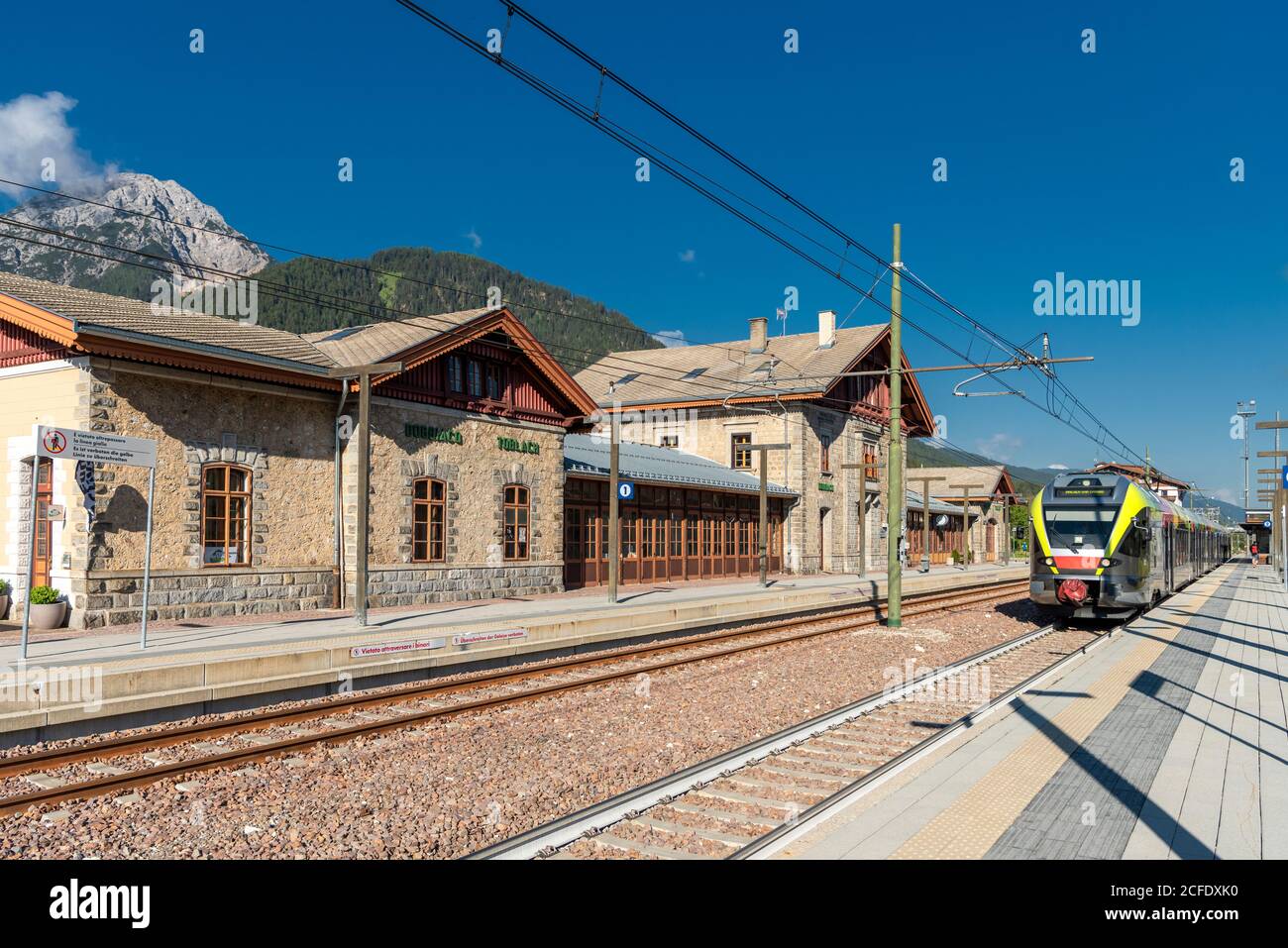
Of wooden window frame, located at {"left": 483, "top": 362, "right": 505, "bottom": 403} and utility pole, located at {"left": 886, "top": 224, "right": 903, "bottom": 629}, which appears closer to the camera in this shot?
utility pole, located at {"left": 886, "top": 224, "right": 903, "bottom": 629}

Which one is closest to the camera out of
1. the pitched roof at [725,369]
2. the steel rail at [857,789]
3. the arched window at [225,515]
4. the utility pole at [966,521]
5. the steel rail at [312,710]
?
the steel rail at [857,789]

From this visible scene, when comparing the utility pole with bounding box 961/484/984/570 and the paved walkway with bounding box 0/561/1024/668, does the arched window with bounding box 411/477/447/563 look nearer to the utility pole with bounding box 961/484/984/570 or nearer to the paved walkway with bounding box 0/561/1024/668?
the paved walkway with bounding box 0/561/1024/668

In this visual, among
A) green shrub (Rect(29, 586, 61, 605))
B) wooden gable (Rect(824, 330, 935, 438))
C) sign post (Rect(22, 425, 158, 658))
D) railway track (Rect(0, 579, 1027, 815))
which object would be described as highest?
wooden gable (Rect(824, 330, 935, 438))

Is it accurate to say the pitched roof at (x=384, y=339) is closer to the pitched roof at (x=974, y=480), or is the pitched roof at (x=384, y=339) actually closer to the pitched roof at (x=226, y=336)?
the pitched roof at (x=226, y=336)

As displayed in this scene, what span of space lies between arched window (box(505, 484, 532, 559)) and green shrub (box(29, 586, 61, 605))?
34.9 ft

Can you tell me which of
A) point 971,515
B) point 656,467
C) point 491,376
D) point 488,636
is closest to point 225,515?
point 488,636

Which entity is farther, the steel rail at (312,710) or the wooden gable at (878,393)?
the wooden gable at (878,393)

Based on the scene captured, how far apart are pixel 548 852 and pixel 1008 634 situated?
51.5ft

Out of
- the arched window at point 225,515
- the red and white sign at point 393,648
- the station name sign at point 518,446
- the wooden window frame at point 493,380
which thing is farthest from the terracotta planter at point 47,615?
the wooden window frame at point 493,380

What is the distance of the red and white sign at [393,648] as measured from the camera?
12594 mm

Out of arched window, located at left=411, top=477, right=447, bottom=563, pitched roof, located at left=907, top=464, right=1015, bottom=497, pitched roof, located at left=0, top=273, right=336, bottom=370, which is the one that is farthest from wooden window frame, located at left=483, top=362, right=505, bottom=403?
pitched roof, located at left=907, top=464, right=1015, bottom=497

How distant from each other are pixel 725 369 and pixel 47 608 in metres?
33.8

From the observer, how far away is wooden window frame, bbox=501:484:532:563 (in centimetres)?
2403

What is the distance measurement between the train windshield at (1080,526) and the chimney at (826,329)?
977 inches
